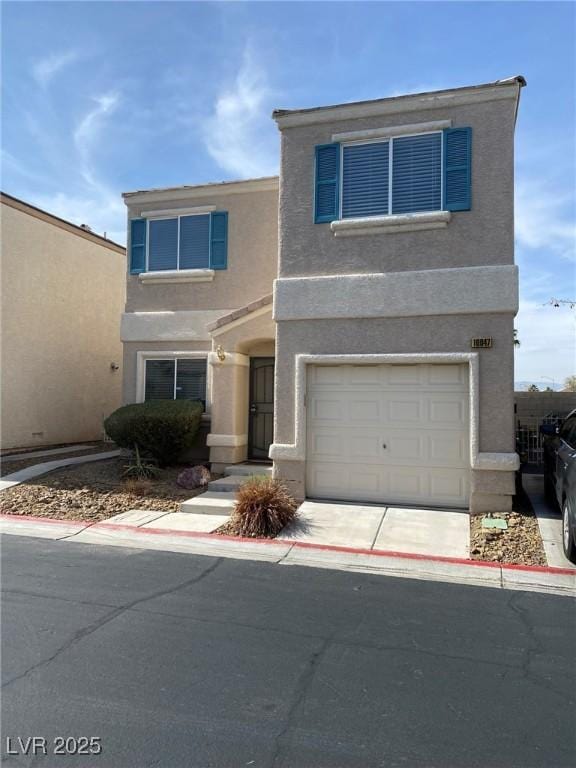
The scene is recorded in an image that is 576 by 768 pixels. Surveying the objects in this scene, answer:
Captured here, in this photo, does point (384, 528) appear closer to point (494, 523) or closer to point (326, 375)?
point (494, 523)

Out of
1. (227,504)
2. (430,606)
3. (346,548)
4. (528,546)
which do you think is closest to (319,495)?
(227,504)

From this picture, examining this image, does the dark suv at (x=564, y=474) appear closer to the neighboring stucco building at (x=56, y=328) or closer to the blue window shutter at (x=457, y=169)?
the blue window shutter at (x=457, y=169)

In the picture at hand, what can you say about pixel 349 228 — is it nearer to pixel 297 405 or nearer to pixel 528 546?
pixel 297 405

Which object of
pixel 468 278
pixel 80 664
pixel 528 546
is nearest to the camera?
pixel 80 664

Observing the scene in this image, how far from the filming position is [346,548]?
24.1 feet

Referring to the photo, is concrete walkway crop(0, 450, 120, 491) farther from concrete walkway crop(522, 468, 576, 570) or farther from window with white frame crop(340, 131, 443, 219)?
concrete walkway crop(522, 468, 576, 570)

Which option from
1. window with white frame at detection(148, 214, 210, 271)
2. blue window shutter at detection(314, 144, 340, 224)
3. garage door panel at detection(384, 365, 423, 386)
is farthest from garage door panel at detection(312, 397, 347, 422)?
window with white frame at detection(148, 214, 210, 271)

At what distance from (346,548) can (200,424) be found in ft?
19.5

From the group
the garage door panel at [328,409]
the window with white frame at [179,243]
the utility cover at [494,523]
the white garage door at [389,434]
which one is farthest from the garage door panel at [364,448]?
the window with white frame at [179,243]

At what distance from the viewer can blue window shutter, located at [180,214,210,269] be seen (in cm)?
1332

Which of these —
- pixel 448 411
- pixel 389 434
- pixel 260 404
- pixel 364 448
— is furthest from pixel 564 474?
pixel 260 404

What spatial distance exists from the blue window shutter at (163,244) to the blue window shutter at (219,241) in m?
0.98

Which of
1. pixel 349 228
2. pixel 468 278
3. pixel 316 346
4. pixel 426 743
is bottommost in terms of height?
pixel 426 743

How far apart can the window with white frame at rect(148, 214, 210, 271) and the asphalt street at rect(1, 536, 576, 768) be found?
8634mm
